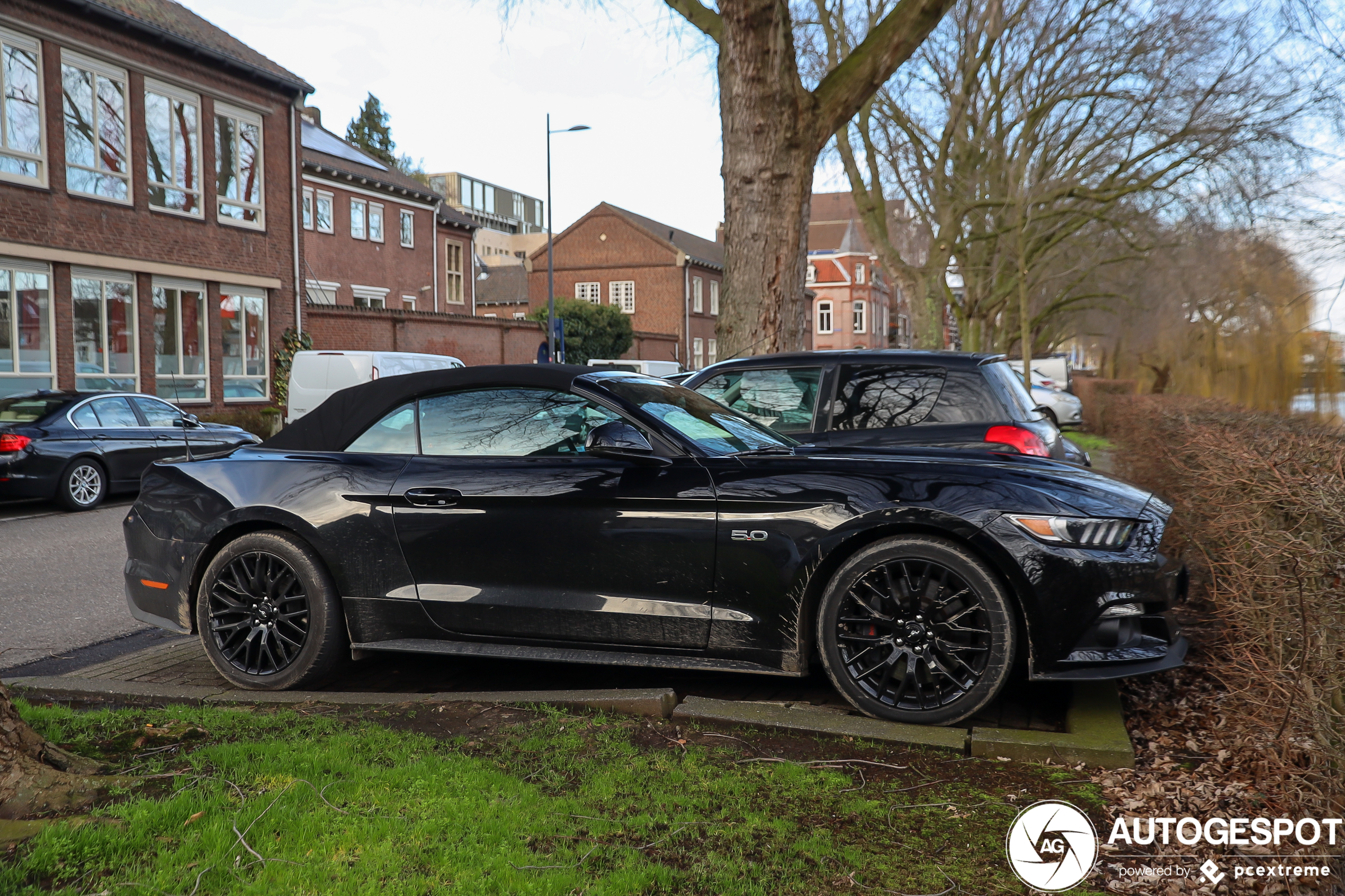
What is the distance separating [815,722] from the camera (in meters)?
4.11

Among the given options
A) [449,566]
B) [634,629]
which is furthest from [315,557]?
[634,629]

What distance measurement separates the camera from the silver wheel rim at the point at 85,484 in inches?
523

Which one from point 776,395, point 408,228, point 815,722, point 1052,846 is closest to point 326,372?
point 776,395

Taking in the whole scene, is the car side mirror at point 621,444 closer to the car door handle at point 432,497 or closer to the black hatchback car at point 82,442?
the car door handle at point 432,497

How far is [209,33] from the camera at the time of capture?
25.0 metres

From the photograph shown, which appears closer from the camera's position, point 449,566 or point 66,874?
point 66,874

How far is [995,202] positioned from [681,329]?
37.5 metres

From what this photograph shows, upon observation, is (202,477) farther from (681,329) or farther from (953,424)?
(681,329)

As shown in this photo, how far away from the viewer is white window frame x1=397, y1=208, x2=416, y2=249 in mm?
39031

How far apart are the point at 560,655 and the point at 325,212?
33.9m

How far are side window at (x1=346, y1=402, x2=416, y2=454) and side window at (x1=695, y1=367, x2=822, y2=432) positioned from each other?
2.82 metres

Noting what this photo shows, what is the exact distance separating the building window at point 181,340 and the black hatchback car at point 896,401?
18659 millimetres

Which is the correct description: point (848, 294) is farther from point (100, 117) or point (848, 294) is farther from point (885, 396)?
point (885, 396)

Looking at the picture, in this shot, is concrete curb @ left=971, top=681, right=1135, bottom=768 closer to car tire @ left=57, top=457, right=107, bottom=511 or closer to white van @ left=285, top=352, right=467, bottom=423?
car tire @ left=57, top=457, right=107, bottom=511
